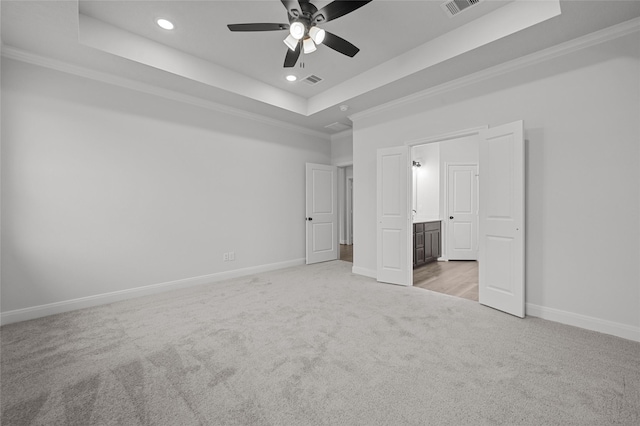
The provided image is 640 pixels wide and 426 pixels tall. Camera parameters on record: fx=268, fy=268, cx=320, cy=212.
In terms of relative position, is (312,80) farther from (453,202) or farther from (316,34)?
(453,202)

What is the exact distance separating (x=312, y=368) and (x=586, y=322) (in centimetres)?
281

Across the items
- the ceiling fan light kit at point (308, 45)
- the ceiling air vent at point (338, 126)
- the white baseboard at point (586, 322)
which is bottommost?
the white baseboard at point (586, 322)

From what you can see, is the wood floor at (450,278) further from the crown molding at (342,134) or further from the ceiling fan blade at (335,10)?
the ceiling fan blade at (335,10)

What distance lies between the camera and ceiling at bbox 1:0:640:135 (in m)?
2.52

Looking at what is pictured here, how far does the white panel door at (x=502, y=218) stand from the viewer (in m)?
2.97

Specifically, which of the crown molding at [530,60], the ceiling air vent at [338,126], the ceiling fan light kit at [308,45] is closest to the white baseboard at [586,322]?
the crown molding at [530,60]

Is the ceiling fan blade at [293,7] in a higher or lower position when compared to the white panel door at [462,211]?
higher

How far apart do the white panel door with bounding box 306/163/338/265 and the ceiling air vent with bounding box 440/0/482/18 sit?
138 inches

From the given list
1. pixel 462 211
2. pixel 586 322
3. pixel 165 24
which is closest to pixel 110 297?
pixel 165 24

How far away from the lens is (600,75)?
8.68 feet

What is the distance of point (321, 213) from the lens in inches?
233

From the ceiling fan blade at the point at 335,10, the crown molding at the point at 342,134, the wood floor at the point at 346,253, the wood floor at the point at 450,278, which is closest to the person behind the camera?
the ceiling fan blade at the point at 335,10

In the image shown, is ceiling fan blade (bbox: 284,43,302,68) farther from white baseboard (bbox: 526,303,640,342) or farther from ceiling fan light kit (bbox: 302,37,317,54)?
white baseboard (bbox: 526,303,640,342)

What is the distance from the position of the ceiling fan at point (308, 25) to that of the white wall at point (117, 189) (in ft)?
7.37
